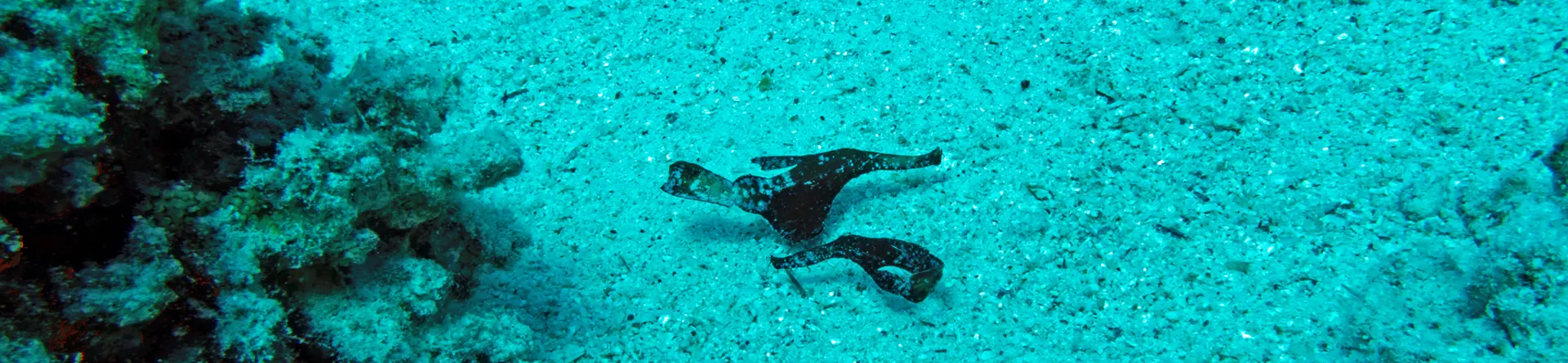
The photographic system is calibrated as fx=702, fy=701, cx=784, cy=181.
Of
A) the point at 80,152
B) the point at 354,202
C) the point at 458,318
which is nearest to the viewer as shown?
the point at 80,152

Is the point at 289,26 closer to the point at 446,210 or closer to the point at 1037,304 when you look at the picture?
the point at 446,210

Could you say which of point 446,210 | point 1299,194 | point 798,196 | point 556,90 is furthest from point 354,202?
point 1299,194

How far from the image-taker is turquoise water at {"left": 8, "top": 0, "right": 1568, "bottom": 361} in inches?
76.0

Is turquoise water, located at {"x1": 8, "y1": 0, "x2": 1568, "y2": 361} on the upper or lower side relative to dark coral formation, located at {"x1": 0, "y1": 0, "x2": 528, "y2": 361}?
lower

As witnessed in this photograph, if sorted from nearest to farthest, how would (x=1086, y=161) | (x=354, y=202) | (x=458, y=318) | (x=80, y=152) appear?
(x=80, y=152), (x=354, y=202), (x=458, y=318), (x=1086, y=161)

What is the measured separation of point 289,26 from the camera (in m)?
1.83

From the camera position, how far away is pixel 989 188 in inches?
97.3

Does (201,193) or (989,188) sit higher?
(201,193)

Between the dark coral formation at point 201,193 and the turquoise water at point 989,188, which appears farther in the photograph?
the turquoise water at point 989,188

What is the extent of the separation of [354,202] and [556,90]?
5.04 feet

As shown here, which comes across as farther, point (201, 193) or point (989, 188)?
point (989, 188)

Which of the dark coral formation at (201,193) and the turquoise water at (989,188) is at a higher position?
the dark coral formation at (201,193)

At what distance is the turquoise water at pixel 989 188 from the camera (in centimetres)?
193

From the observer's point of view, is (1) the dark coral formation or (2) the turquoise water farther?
(2) the turquoise water
